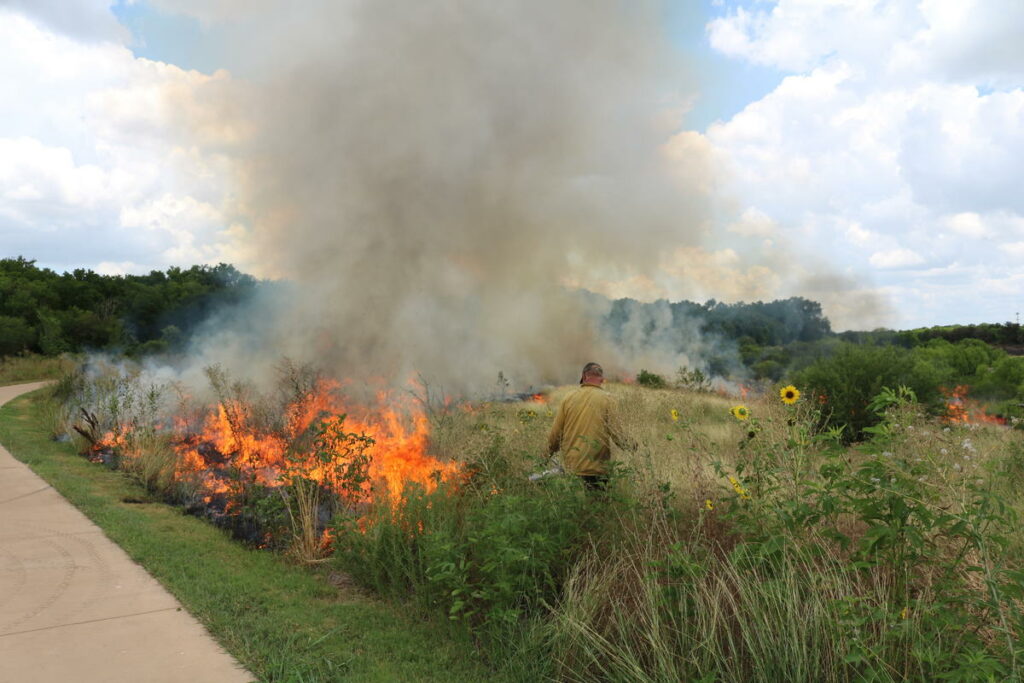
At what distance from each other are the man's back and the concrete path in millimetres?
2629

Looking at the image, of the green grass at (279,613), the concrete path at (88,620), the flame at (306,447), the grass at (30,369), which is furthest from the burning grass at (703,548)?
the grass at (30,369)

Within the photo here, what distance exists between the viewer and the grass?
65.9 ft

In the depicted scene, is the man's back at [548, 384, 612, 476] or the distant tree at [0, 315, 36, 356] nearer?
the man's back at [548, 384, 612, 476]

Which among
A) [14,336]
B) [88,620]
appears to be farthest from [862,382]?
[14,336]

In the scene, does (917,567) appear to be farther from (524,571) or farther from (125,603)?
(125,603)

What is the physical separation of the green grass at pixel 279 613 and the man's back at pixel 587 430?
5.45 ft

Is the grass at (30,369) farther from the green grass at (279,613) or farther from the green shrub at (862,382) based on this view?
the green shrub at (862,382)

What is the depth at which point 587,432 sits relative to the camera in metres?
4.98

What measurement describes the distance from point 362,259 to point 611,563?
1074 centimetres

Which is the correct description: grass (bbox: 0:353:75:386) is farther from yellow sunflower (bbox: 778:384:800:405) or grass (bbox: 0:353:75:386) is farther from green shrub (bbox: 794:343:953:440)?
yellow sunflower (bbox: 778:384:800:405)

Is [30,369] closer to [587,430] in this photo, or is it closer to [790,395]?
[587,430]

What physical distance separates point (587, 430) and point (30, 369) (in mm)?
23225

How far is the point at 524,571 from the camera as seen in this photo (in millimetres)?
3492

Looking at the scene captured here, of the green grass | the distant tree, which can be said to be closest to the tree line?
the distant tree
